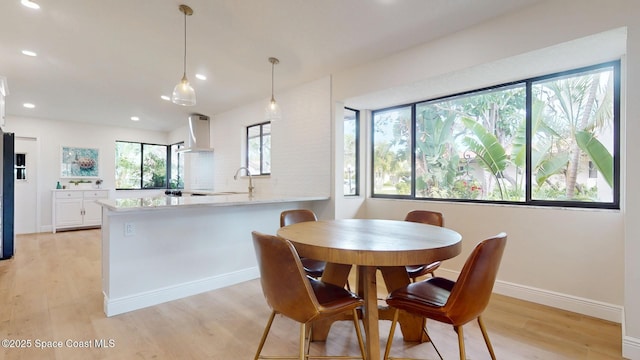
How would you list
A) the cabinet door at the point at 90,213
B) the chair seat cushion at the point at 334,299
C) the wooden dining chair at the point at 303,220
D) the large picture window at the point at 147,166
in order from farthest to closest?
the large picture window at the point at 147,166 < the cabinet door at the point at 90,213 < the wooden dining chair at the point at 303,220 < the chair seat cushion at the point at 334,299

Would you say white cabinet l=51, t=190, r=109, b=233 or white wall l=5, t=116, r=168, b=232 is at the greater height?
white wall l=5, t=116, r=168, b=232

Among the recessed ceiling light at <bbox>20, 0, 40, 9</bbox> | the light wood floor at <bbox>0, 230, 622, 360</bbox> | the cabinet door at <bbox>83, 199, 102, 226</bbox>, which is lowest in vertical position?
the light wood floor at <bbox>0, 230, 622, 360</bbox>

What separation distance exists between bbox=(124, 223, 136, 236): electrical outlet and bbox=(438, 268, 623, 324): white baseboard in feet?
11.7

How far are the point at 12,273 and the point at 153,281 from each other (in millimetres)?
2338

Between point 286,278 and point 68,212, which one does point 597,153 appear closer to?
point 286,278

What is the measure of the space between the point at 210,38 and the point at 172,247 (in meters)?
2.12

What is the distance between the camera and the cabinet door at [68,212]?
250 inches

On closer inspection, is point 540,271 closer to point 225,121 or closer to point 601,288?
point 601,288

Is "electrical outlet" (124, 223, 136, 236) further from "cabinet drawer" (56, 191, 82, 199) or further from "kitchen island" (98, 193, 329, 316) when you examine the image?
"cabinet drawer" (56, 191, 82, 199)

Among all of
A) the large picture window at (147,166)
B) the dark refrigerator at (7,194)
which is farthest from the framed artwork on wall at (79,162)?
the dark refrigerator at (7,194)

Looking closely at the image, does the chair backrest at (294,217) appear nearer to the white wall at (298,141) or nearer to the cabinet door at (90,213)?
the white wall at (298,141)

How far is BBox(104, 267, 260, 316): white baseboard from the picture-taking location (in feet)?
8.25

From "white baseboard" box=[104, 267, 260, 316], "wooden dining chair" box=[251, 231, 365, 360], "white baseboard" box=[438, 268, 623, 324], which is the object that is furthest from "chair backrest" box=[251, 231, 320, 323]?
"white baseboard" box=[438, 268, 623, 324]

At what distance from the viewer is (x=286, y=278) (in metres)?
1.47
